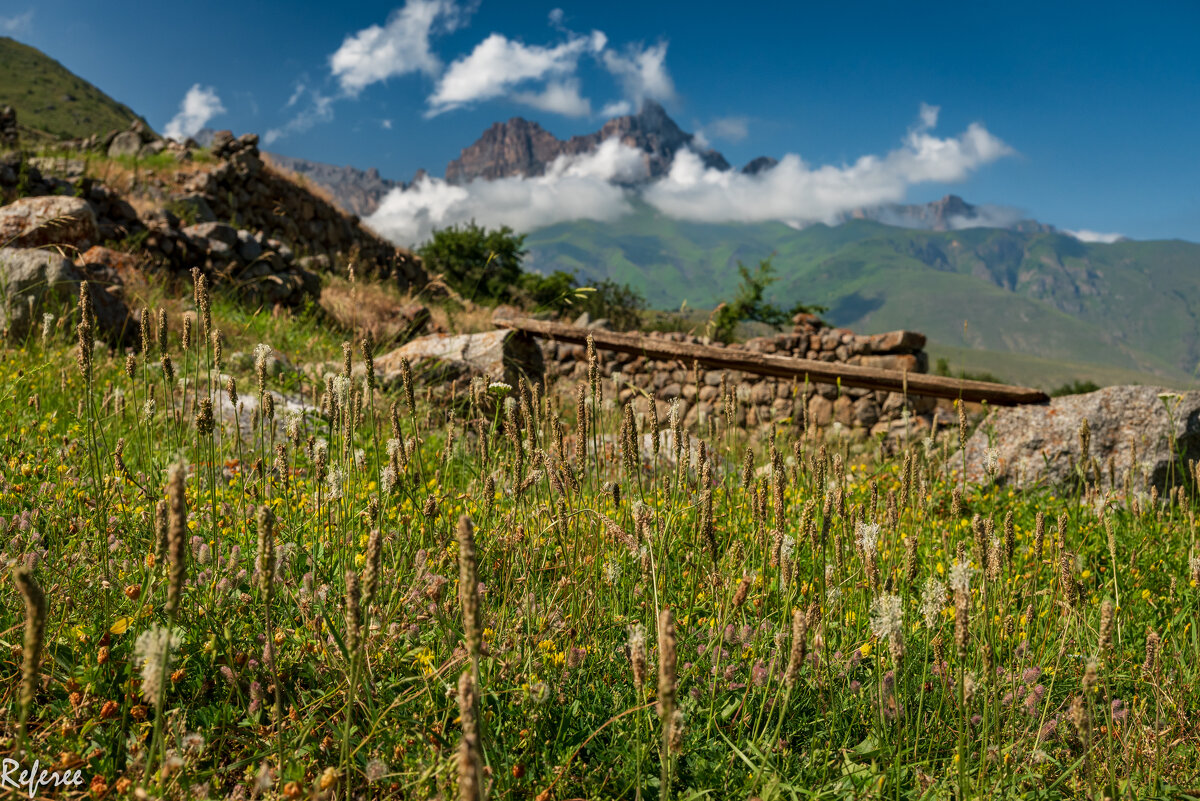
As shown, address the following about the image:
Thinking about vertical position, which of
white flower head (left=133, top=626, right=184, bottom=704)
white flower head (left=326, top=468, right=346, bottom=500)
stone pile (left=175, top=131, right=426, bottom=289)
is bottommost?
white flower head (left=133, top=626, right=184, bottom=704)

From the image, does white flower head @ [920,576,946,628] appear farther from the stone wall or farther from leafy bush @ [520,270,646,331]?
leafy bush @ [520,270,646,331]

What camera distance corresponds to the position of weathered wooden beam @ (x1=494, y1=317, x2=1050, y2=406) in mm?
6535

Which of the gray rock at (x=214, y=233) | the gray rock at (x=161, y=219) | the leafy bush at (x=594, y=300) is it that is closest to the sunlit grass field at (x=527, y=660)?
the gray rock at (x=161, y=219)

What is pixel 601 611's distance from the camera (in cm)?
221

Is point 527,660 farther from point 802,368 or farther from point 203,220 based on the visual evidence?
point 203,220

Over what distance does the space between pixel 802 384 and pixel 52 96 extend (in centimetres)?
15025

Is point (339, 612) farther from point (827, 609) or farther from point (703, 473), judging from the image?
point (827, 609)

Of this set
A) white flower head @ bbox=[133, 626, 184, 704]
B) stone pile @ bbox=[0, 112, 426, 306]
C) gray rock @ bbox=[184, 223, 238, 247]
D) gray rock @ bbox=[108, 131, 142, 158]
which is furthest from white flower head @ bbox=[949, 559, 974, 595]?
gray rock @ bbox=[108, 131, 142, 158]

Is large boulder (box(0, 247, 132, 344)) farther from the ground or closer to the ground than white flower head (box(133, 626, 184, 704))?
farther from the ground

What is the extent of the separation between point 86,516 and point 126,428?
1.53 meters

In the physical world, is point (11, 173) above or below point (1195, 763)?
above

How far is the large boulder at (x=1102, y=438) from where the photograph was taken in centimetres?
557

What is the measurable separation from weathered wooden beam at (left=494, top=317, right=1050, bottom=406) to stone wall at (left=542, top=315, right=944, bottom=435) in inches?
56.5

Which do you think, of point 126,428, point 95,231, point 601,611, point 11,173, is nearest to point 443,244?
point 11,173
